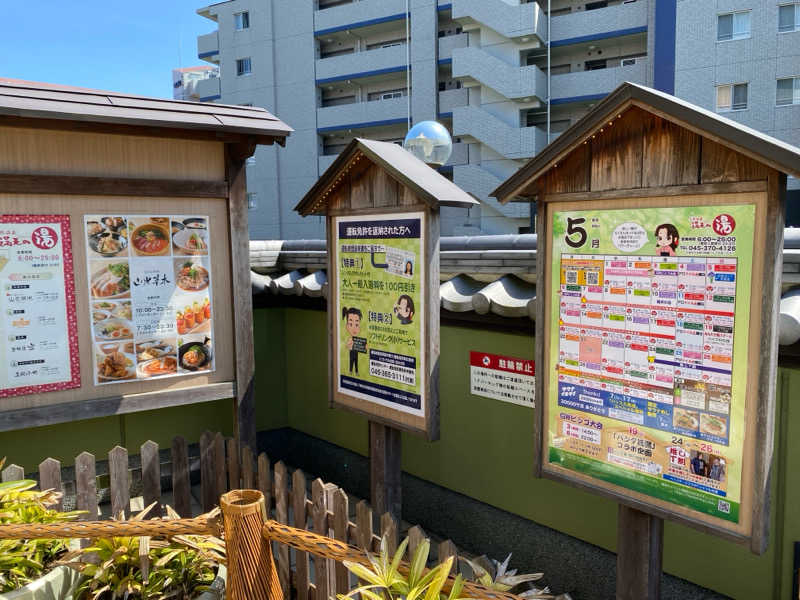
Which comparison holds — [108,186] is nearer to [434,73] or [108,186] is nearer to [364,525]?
[364,525]

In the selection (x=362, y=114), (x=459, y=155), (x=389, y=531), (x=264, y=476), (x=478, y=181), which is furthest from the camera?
(x=362, y=114)

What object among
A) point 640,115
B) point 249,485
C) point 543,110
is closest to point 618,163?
point 640,115

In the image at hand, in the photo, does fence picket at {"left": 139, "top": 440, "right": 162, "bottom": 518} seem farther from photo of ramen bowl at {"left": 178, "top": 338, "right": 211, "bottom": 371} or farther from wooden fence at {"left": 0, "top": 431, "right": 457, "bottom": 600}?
photo of ramen bowl at {"left": 178, "top": 338, "right": 211, "bottom": 371}

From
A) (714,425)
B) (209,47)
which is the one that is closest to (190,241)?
(714,425)

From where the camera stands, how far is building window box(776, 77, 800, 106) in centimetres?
2150

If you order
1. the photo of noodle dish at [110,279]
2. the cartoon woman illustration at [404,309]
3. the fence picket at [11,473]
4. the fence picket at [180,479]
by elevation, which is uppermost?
the photo of noodle dish at [110,279]

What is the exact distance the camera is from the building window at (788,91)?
21.5 meters

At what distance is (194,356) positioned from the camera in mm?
5457

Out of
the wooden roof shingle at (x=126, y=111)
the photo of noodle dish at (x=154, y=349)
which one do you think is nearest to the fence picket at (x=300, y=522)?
the photo of noodle dish at (x=154, y=349)

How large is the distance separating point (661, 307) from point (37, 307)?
4376mm

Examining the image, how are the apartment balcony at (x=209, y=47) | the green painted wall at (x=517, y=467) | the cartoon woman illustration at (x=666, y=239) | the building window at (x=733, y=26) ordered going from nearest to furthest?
the cartoon woman illustration at (x=666, y=239) → the green painted wall at (x=517, y=467) → the building window at (x=733, y=26) → the apartment balcony at (x=209, y=47)

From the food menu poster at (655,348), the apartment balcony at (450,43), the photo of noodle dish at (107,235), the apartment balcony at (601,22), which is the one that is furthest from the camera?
the apartment balcony at (450,43)

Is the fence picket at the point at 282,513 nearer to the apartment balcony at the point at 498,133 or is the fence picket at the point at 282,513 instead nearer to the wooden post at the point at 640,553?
the wooden post at the point at 640,553

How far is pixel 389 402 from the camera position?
14.5 feet
